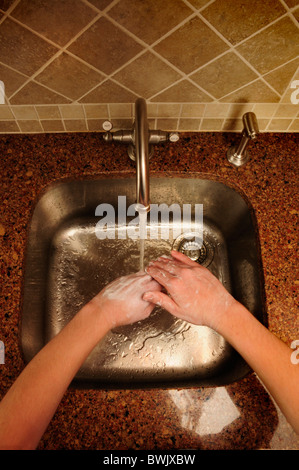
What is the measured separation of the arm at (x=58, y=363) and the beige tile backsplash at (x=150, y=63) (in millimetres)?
575

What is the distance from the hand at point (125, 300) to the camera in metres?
0.83

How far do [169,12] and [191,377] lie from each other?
3.38 ft

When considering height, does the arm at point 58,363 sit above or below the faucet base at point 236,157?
below

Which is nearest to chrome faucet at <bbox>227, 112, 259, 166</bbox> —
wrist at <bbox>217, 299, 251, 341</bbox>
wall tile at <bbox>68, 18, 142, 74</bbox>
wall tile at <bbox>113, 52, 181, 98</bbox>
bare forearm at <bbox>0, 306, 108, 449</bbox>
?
wall tile at <bbox>113, 52, 181, 98</bbox>

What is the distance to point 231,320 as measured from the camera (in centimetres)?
81

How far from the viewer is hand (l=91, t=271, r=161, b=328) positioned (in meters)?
0.83

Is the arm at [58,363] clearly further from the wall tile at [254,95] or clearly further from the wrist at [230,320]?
the wall tile at [254,95]

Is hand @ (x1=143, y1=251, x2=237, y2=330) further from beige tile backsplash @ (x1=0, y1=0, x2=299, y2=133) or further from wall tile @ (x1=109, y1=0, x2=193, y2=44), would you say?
wall tile @ (x1=109, y1=0, x2=193, y2=44)

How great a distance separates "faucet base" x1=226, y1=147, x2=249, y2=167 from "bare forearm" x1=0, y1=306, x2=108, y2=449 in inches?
28.1

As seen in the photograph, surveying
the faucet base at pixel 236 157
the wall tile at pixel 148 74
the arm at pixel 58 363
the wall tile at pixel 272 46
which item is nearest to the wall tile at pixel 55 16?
the wall tile at pixel 148 74

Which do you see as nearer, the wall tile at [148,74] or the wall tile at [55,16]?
the wall tile at [55,16]

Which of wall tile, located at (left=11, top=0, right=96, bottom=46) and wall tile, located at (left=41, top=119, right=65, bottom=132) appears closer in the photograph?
wall tile, located at (left=11, top=0, right=96, bottom=46)
